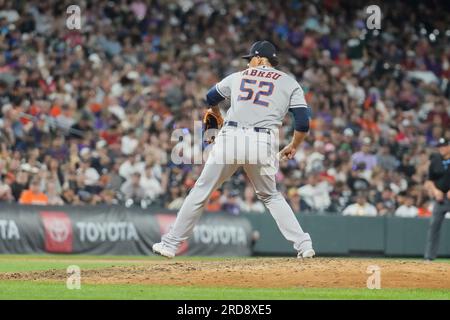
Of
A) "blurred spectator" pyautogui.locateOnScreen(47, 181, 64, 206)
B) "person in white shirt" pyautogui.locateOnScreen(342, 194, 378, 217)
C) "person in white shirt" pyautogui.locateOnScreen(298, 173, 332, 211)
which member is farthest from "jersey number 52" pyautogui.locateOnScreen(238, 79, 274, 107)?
"person in white shirt" pyautogui.locateOnScreen(342, 194, 378, 217)

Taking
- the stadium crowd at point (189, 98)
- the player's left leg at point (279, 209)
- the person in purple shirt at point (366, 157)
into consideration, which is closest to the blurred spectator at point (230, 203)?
the stadium crowd at point (189, 98)

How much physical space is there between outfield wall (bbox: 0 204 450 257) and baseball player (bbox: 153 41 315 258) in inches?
283

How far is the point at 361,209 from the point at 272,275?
10.6 metres

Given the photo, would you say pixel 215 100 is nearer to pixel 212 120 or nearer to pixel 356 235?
pixel 212 120

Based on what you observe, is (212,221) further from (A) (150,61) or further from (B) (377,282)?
(B) (377,282)

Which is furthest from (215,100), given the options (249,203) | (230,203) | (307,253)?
(249,203)

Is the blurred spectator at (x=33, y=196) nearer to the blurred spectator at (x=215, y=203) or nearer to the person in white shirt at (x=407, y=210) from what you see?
the blurred spectator at (x=215, y=203)

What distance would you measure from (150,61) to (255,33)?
11.7ft

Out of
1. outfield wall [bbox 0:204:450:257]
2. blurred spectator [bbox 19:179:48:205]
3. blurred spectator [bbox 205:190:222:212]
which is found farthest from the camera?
blurred spectator [bbox 205:190:222:212]

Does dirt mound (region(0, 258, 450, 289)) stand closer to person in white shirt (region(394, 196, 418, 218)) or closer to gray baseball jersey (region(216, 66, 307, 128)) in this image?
gray baseball jersey (region(216, 66, 307, 128))

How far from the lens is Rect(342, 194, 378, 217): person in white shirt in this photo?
20.6 m

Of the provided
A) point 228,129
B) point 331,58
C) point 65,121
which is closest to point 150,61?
point 65,121

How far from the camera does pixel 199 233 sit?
1884 centimetres

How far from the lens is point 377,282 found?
33.3 ft
